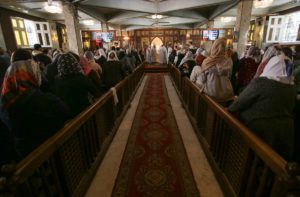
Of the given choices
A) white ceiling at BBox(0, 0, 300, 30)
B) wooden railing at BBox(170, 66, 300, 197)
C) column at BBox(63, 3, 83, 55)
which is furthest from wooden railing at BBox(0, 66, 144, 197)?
white ceiling at BBox(0, 0, 300, 30)

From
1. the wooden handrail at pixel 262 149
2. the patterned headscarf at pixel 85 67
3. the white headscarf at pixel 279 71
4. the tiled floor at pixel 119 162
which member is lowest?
the tiled floor at pixel 119 162

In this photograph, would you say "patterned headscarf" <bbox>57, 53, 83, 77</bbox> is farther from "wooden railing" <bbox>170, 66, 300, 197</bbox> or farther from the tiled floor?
"wooden railing" <bbox>170, 66, 300, 197</bbox>

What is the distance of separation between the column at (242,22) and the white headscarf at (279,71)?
7.15 meters

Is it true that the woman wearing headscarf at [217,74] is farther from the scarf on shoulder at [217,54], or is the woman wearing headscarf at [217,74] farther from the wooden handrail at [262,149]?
the wooden handrail at [262,149]

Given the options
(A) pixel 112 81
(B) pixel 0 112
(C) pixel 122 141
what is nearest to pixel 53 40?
(A) pixel 112 81

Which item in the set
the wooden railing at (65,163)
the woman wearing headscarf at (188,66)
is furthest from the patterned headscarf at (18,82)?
the woman wearing headscarf at (188,66)

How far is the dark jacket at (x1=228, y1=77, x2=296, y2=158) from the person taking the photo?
1510mm

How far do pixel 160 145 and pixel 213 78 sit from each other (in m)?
1.46

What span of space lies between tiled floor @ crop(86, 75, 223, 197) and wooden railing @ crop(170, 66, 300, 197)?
127 mm

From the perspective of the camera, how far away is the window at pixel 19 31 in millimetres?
8896

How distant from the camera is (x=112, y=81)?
4348 mm

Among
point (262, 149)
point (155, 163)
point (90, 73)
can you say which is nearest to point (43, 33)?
point (90, 73)

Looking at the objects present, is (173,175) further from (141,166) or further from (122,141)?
(122,141)

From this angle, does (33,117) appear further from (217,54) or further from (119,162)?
(217,54)
